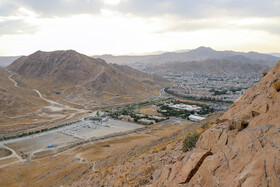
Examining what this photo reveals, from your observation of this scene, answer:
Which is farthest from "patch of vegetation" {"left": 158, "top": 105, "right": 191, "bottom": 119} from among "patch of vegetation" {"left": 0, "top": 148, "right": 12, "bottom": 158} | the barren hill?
the barren hill

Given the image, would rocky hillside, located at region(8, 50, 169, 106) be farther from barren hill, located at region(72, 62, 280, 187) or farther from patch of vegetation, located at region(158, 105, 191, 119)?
barren hill, located at region(72, 62, 280, 187)

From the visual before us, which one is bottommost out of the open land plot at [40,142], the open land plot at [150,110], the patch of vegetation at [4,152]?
the open land plot at [40,142]

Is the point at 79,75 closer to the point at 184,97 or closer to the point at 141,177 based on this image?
the point at 184,97

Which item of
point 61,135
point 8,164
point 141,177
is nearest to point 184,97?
point 61,135

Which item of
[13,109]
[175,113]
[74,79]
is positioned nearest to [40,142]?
[13,109]

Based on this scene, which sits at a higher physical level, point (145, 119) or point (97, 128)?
point (145, 119)

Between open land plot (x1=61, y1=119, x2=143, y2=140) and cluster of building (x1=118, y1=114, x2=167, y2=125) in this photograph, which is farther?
cluster of building (x1=118, y1=114, x2=167, y2=125)

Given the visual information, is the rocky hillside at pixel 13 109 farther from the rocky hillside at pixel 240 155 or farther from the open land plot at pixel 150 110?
the rocky hillside at pixel 240 155

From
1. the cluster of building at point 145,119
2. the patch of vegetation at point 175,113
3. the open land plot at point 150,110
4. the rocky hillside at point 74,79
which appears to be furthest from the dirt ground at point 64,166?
the rocky hillside at point 74,79

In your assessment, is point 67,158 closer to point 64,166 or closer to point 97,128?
point 64,166
